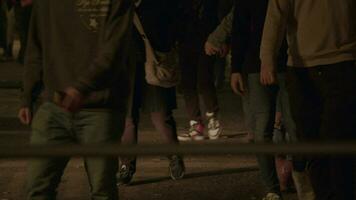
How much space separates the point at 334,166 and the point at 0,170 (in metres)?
3.62

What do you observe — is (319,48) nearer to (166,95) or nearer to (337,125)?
(337,125)

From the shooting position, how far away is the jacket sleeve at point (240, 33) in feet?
Result: 24.4

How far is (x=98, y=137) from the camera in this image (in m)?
5.25

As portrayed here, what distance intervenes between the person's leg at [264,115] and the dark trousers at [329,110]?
0.95m

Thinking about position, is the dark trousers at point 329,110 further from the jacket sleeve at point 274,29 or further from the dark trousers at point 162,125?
the dark trousers at point 162,125

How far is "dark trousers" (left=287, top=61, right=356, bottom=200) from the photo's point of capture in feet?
20.6

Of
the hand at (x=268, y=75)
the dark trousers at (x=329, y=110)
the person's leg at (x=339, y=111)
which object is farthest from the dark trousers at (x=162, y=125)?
the person's leg at (x=339, y=111)

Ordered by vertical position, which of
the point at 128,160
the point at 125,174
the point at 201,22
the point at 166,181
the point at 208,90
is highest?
the point at 201,22

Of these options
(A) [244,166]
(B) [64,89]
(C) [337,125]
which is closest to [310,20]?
(C) [337,125]

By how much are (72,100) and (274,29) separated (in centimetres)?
177

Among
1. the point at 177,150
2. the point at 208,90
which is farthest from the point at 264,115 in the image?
the point at 177,150

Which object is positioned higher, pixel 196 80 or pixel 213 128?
pixel 196 80

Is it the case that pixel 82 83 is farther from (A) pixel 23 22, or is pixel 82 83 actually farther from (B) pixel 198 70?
(A) pixel 23 22

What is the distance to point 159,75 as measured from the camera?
8.21m
